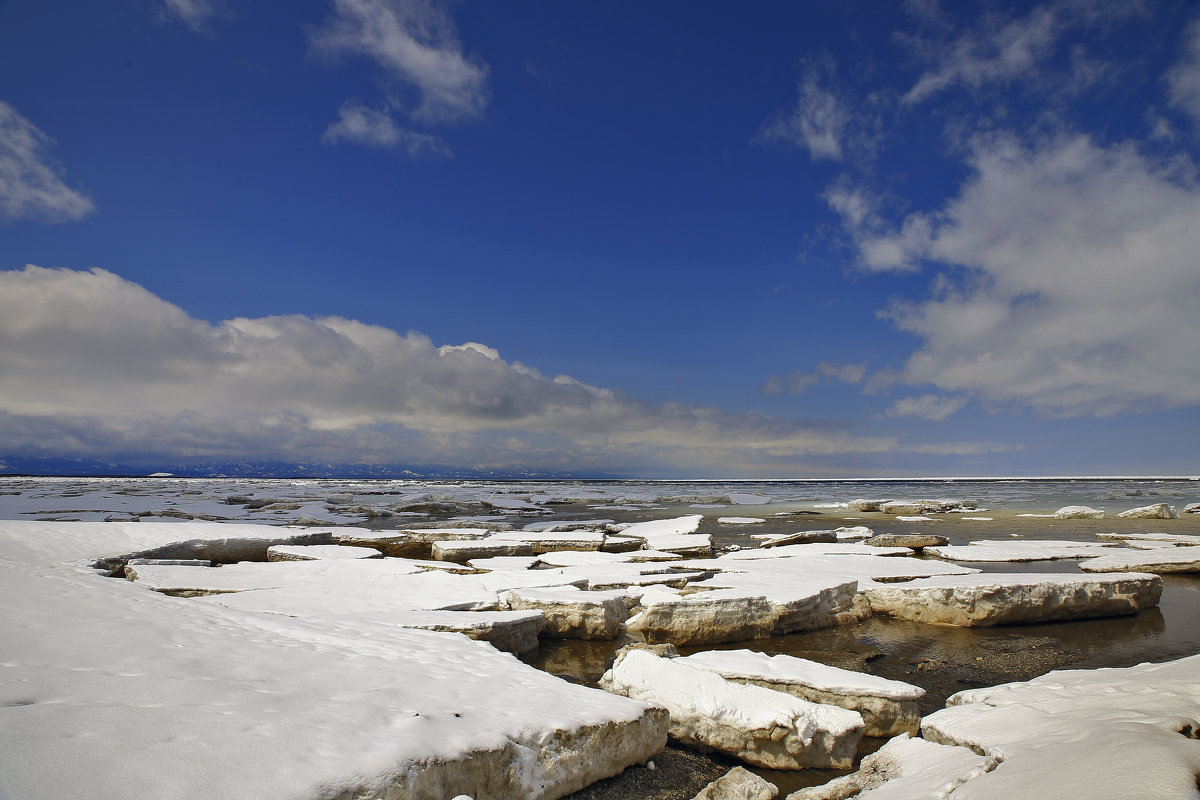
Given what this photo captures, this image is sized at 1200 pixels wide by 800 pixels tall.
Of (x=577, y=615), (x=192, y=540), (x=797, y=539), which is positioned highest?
(x=192, y=540)

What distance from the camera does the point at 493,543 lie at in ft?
37.5

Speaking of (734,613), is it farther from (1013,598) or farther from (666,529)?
(666,529)

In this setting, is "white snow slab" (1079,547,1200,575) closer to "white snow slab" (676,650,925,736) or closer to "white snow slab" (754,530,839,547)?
"white snow slab" (754,530,839,547)

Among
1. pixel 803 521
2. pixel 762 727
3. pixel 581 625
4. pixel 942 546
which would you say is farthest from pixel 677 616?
pixel 803 521

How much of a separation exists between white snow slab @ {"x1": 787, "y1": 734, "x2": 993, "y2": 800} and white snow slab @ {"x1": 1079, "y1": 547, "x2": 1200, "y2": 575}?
27.6ft

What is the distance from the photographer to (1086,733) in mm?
2643

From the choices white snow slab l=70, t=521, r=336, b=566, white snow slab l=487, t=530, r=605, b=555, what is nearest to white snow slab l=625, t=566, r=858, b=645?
white snow slab l=487, t=530, r=605, b=555

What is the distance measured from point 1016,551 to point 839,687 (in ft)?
31.4

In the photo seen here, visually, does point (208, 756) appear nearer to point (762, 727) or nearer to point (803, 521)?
point (762, 727)

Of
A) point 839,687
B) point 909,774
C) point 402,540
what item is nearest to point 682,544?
point 402,540

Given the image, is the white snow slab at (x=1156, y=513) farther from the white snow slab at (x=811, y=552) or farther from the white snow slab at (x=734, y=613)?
the white snow slab at (x=734, y=613)

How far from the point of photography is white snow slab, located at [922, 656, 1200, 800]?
203 centimetres

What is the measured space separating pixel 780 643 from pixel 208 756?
5.66 meters

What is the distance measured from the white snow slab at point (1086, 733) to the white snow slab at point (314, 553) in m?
9.39
